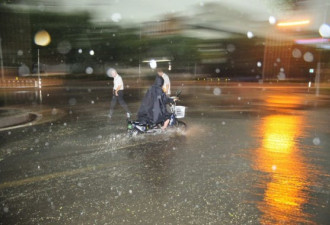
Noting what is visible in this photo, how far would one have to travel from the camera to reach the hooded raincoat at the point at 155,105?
8.00 m

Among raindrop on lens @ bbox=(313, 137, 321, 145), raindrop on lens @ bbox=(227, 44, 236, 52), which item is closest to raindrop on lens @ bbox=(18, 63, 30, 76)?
raindrop on lens @ bbox=(227, 44, 236, 52)

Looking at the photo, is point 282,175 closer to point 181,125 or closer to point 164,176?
point 164,176

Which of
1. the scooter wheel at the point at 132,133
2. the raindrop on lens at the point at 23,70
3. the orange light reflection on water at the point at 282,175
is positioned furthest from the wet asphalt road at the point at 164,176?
the raindrop on lens at the point at 23,70

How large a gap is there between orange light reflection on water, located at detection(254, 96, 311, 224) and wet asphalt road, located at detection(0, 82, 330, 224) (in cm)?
2

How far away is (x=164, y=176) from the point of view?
5199mm

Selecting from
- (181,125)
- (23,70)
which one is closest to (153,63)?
(23,70)

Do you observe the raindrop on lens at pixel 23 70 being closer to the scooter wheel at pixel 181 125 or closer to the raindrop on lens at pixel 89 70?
the raindrop on lens at pixel 89 70

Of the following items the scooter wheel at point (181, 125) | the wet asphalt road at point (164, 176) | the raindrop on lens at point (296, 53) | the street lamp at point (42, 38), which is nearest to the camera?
the wet asphalt road at point (164, 176)

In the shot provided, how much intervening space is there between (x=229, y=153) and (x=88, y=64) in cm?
3589

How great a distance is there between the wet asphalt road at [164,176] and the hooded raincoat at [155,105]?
530 millimetres

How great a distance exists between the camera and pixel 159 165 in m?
5.79

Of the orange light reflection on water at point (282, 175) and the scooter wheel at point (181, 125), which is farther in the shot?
the scooter wheel at point (181, 125)

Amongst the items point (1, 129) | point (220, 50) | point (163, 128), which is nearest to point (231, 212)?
point (163, 128)

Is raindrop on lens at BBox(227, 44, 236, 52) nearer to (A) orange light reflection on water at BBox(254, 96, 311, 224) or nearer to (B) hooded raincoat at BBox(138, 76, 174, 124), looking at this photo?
(A) orange light reflection on water at BBox(254, 96, 311, 224)
